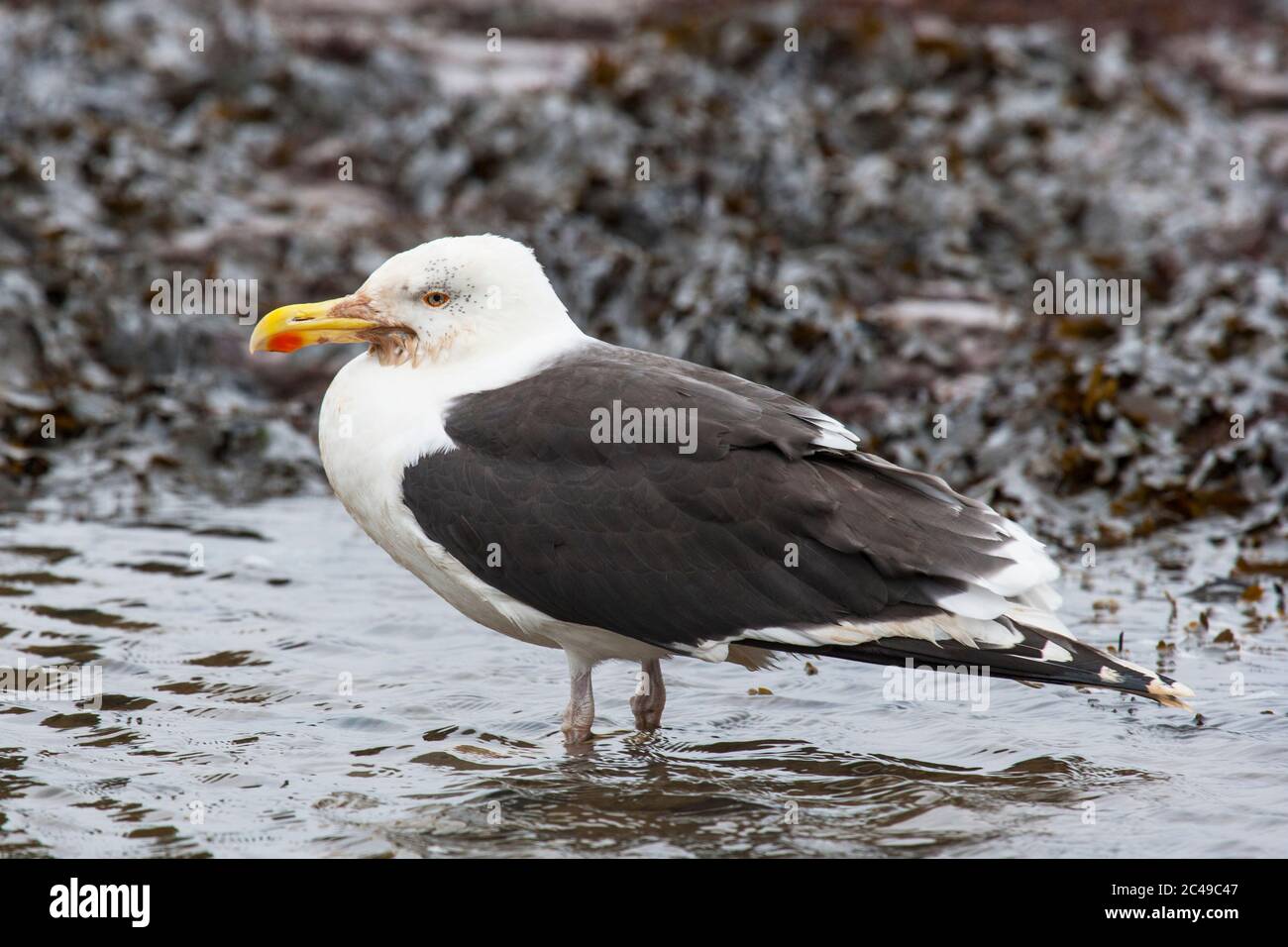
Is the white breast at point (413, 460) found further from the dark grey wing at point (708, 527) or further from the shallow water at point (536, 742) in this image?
the shallow water at point (536, 742)

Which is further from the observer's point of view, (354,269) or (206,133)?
(206,133)

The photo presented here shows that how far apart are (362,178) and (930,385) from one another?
17.5 feet

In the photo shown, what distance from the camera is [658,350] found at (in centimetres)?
998

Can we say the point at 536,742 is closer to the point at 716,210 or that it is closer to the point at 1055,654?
the point at 1055,654

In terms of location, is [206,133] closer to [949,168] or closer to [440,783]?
[949,168]

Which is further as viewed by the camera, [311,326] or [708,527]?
[311,326]

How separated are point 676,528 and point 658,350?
457 centimetres

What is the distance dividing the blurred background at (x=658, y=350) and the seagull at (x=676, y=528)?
1.53ft

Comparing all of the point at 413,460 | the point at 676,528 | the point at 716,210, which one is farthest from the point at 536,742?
the point at 716,210

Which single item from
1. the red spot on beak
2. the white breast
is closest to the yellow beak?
the red spot on beak

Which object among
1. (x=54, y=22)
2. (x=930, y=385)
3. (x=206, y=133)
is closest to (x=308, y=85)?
(x=206, y=133)

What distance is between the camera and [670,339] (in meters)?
9.96

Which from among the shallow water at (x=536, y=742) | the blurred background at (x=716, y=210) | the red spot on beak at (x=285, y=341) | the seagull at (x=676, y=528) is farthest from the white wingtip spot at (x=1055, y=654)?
the blurred background at (x=716, y=210)

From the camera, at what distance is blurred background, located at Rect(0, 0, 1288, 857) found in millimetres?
5355
